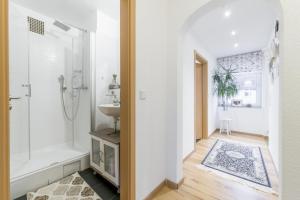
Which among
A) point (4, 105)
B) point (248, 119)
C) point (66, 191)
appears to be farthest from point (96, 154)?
point (248, 119)

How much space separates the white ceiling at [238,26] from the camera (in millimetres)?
2111

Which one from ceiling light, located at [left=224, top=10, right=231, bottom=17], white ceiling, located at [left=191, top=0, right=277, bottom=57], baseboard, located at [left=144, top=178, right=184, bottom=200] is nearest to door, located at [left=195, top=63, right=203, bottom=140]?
white ceiling, located at [left=191, top=0, right=277, bottom=57]

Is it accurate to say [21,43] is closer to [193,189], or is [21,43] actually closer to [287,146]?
[193,189]

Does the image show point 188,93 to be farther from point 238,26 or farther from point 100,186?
point 100,186

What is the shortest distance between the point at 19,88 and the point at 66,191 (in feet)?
5.55

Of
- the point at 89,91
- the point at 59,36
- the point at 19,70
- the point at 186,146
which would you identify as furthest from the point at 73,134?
the point at 186,146

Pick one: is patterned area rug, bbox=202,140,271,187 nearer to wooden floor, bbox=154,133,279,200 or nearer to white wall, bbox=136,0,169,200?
wooden floor, bbox=154,133,279,200

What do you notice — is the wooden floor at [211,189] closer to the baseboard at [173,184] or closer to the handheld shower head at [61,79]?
the baseboard at [173,184]

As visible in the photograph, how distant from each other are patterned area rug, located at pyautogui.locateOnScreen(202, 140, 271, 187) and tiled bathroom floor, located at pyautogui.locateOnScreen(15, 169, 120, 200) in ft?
4.93

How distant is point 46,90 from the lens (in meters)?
2.51

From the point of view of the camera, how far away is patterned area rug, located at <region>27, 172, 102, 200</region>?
1542mm

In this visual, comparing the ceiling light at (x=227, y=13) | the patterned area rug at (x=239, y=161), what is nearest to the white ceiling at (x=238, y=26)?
the ceiling light at (x=227, y=13)

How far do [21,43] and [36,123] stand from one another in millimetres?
1271

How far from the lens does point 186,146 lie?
2666mm
